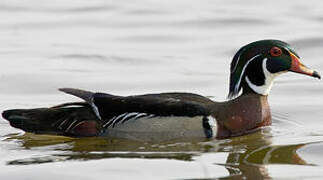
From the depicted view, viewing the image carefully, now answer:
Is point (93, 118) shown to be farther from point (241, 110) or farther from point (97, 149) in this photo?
point (241, 110)

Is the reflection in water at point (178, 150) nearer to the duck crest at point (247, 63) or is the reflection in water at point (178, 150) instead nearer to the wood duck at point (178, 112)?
the wood duck at point (178, 112)

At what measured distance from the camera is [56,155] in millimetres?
9562

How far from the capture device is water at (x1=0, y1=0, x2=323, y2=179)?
29.7ft

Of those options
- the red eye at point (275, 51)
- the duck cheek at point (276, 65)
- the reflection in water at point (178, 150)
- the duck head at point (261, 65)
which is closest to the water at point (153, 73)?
the reflection in water at point (178, 150)

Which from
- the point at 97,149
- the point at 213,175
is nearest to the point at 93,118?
the point at 97,149

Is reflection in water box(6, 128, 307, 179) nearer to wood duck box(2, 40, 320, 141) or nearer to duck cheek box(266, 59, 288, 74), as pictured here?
wood duck box(2, 40, 320, 141)

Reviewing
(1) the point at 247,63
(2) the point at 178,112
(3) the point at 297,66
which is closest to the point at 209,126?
(2) the point at 178,112

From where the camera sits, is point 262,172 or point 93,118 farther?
point 93,118

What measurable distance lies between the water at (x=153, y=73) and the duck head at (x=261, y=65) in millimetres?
496

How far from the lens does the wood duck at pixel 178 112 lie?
10.1 metres

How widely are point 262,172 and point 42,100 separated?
4.44 metres

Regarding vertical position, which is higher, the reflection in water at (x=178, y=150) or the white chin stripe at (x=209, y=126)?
the white chin stripe at (x=209, y=126)

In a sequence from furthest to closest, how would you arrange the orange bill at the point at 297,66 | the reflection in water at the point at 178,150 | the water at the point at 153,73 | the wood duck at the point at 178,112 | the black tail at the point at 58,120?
the orange bill at the point at 297,66, the black tail at the point at 58,120, the wood duck at the point at 178,112, the reflection in water at the point at 178,150, the water at the point at 153,73

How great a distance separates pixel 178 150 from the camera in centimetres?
974
